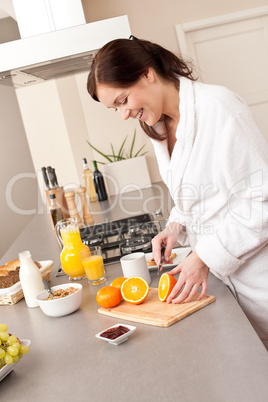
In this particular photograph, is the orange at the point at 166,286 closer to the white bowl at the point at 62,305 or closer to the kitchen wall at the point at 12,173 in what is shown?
the white bowl at the point at 62,305

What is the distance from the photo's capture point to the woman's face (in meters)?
1.44

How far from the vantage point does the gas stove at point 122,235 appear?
1.83m

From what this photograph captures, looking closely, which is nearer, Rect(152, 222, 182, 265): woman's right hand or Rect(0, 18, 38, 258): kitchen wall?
Rect(152, 222, 182, 265): woman's right hand

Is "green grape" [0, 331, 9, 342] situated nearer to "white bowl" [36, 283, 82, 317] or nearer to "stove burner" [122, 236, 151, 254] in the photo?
"white bowl" [36, 283, 82, 317]

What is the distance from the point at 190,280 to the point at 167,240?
0.35 metres

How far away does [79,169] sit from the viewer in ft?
13.8

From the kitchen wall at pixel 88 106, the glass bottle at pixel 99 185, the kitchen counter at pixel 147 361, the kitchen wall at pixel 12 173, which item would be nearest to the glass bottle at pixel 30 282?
the kitchen counter at pixel 147 361

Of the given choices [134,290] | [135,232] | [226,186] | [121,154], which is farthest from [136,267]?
[121,154]

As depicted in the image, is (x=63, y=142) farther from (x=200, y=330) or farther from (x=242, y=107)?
(x=200, y=330)

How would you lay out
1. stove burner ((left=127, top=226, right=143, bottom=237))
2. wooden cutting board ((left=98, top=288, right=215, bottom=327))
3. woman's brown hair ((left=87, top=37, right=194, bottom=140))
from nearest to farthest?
wooden cutting board ((left=98, top=288, right=215, bottom=327))
woman's brown hair ((left=87, top=37, right=194, bottom=140))
stove burner ((left=127, top=226, right=143, bottom=237))

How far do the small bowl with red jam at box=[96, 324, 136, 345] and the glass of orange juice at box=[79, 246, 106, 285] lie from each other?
0.45m

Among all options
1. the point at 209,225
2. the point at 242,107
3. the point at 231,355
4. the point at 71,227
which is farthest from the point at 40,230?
the point at 231,355

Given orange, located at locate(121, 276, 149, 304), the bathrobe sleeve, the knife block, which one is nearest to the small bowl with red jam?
orange, located at locate(121, 276, 149, 304)

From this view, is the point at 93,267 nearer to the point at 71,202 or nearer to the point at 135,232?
the point at 135,232
